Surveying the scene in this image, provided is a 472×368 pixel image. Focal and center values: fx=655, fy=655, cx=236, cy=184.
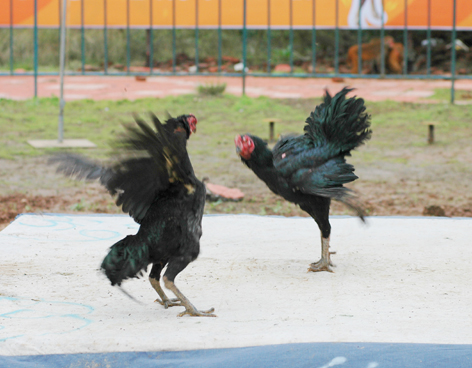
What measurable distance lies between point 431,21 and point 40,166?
28.7ft

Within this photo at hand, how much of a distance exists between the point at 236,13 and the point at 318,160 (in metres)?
10.5

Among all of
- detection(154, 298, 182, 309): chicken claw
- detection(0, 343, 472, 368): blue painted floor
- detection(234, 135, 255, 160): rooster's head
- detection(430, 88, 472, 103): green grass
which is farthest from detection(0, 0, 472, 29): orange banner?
detection(0, 343, 472, 368): blue painted floor

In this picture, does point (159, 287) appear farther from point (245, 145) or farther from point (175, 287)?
point (245, 145)

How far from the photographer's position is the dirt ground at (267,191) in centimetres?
737

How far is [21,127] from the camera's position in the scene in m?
11.7

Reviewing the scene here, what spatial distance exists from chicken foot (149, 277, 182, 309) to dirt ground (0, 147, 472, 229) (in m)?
3.12

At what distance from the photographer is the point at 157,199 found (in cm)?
379

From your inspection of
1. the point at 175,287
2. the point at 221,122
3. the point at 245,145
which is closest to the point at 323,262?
the point at 245,145

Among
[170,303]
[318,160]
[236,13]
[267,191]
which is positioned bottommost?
[170,303]

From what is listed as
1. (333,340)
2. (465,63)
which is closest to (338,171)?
(333,340)

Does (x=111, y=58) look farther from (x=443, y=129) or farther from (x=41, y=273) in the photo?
(x=41, y=273)

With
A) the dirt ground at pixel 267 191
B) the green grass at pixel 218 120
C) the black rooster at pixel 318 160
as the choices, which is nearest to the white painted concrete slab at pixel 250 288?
the black rooster at pixel 318 160

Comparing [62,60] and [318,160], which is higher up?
[62,60]

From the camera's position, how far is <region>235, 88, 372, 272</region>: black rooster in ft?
14.6
